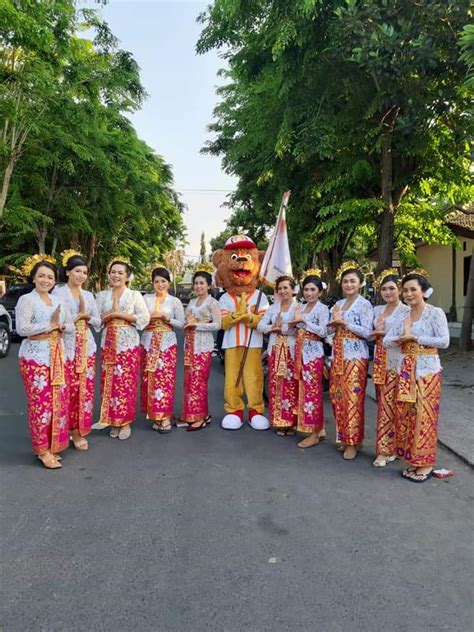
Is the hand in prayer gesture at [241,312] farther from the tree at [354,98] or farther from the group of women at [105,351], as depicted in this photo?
the tree at [354,98]

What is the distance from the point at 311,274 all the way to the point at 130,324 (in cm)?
190

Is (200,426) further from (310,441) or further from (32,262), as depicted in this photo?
(32,262)

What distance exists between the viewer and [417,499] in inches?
155

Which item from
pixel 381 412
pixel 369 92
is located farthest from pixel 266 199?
pixel 381 412

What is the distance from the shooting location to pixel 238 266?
615 cm

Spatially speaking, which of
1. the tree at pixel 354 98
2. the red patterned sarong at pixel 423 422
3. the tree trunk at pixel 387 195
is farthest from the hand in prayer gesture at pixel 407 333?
the tree trunk at pixel 387 195

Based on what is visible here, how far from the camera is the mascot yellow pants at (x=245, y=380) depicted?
5945mm

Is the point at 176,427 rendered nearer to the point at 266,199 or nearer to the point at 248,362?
the point at 248,362

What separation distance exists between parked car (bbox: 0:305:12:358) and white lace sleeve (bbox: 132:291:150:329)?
275 inches

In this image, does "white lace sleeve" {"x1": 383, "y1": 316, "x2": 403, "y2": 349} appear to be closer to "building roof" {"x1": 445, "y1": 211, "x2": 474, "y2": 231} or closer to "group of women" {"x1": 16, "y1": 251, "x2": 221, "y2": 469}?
"group of women" {"x1": 16, "y1": 251, "x2": 221, "y2": 469}

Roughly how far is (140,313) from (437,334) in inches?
112

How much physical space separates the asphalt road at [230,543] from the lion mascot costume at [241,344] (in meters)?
0.94

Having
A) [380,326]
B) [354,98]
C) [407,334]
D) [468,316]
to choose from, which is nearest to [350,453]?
[380,326]

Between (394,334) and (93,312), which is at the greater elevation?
(93,312)
